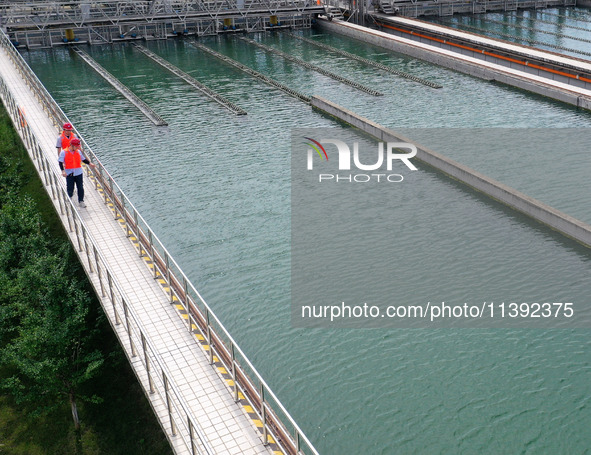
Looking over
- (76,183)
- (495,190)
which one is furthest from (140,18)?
(495,190)

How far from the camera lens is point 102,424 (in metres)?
11.5

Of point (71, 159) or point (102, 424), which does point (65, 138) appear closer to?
point (71, 159)

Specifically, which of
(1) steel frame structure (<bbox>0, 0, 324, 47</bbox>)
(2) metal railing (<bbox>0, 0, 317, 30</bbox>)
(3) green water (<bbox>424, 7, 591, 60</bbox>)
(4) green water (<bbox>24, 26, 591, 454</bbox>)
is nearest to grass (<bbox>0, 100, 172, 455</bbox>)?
(4) green water (<bbox>24, 26, 591, 454</bbox>)

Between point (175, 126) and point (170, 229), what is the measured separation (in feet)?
27.3

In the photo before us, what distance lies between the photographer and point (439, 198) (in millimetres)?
17266

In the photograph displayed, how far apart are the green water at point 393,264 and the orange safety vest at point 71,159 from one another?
2.83 m

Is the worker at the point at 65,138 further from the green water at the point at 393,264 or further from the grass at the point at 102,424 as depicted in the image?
the grass at the point at 102,424

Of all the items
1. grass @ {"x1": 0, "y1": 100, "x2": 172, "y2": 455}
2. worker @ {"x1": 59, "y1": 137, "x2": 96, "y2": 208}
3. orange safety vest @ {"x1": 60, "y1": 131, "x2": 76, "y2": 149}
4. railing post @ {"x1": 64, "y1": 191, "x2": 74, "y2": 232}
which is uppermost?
orange safety vest @ {"x1": 60, "y1": 131, "x2": 76, "y2": 149}

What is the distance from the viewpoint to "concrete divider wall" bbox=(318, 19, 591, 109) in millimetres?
24627

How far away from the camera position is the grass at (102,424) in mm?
10930

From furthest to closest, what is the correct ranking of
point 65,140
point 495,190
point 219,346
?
point 495,190 → point 65,140 → point 219,346

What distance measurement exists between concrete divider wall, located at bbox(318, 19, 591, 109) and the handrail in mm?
18020

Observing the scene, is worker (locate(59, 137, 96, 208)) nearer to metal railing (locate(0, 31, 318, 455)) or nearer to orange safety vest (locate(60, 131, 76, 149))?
orange safety vest (locate(60, 131, 76, 149))

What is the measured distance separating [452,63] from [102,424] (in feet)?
76.9
